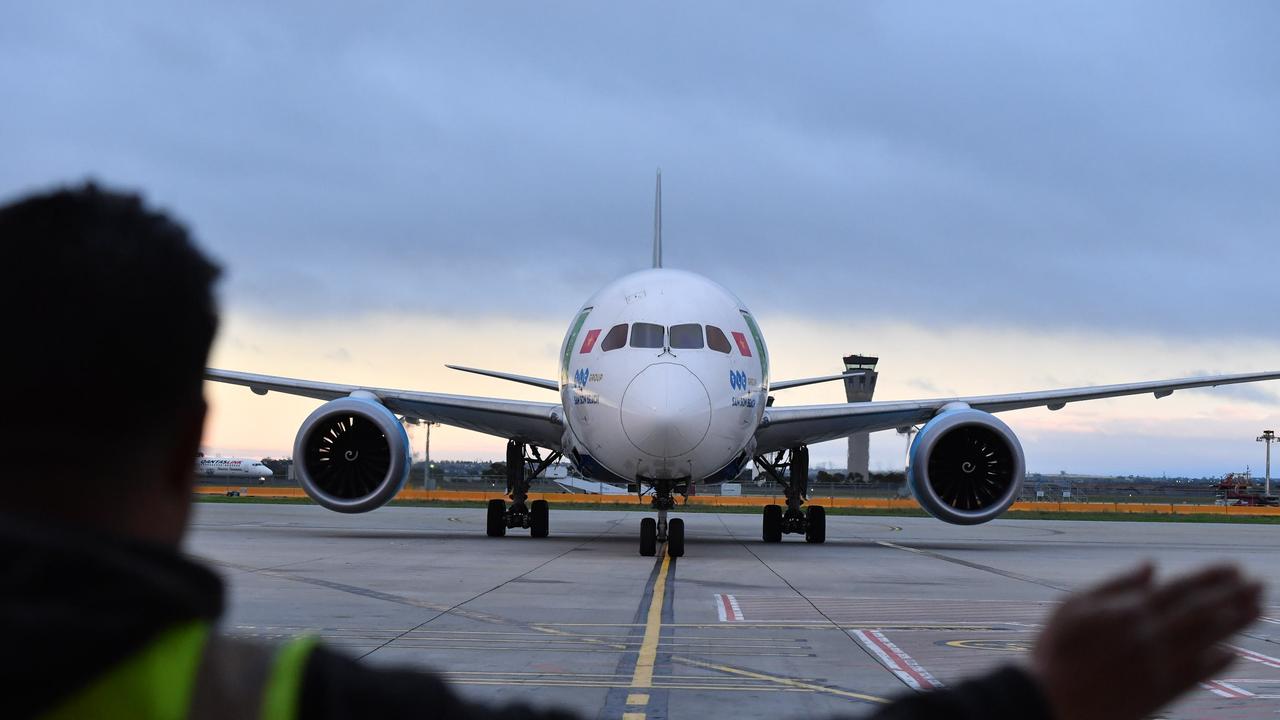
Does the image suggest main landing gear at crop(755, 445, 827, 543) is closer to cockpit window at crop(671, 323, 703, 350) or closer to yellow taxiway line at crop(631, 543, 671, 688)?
cockpit window at crop(671, 323, 703, 350)

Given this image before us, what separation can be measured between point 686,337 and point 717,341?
1.49ft

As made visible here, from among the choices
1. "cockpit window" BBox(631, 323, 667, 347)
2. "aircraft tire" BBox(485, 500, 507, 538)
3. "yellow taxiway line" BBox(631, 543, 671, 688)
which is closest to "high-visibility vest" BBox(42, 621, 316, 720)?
"yellow taxiway line" BBox(631, 543, 671, 688)

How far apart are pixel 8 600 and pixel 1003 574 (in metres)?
14.5

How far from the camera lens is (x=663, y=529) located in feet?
54.4

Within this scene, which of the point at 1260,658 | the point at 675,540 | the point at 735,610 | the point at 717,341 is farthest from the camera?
the point at 675,540

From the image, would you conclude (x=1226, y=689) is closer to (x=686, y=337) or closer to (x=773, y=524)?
(x=686, y=337)

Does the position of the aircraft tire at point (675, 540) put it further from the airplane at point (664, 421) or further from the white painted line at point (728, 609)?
the white painted line at point (728, 609)

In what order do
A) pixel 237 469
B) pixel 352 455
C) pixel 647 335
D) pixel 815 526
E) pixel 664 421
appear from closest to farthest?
1. pixel 664 421
2. pixel 647 335
3. pixel 352 455
4. pixel 815 526
5. pixel 237 469

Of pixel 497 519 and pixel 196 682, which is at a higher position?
pixel 196 682

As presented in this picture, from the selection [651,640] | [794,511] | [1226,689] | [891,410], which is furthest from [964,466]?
[1226,689]

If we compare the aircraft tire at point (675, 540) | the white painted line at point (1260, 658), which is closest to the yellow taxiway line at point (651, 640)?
the aircraft tire at point (675, 540)

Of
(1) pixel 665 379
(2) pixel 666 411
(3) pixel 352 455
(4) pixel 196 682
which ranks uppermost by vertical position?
(1) pixel 665 379

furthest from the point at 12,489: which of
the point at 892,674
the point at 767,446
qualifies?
the point at 767,446

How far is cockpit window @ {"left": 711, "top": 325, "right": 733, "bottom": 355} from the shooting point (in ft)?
50.8
